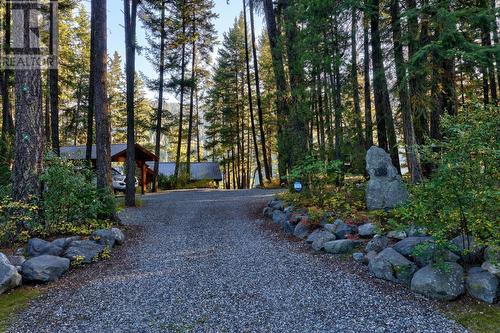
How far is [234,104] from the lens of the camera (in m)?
26.8

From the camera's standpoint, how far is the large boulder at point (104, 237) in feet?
20.5

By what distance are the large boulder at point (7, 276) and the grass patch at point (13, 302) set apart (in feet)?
0.28

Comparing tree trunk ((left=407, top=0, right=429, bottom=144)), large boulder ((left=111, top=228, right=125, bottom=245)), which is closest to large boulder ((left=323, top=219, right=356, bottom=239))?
tree trunk ((left=407, top=0, right=429, bottom=144))

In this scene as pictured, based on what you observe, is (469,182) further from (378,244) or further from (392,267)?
(378,244)

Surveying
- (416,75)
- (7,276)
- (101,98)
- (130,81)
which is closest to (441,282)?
(7,276)

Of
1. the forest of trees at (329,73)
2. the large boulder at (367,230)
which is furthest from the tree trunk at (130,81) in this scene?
the large boulder at (367,230)

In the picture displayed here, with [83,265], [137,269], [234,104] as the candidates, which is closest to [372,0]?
[137,269]

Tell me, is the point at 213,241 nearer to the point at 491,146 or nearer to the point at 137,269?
the point at 137,269

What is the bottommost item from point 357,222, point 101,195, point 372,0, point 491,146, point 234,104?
point 357,222

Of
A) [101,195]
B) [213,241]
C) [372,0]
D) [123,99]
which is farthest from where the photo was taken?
[123,99]

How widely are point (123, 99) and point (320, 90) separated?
935 inches

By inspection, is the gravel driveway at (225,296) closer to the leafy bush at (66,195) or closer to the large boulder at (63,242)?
the large boulder at (63,242)

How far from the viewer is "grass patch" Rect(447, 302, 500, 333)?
3098 millimetres

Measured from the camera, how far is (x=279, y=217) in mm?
8398
